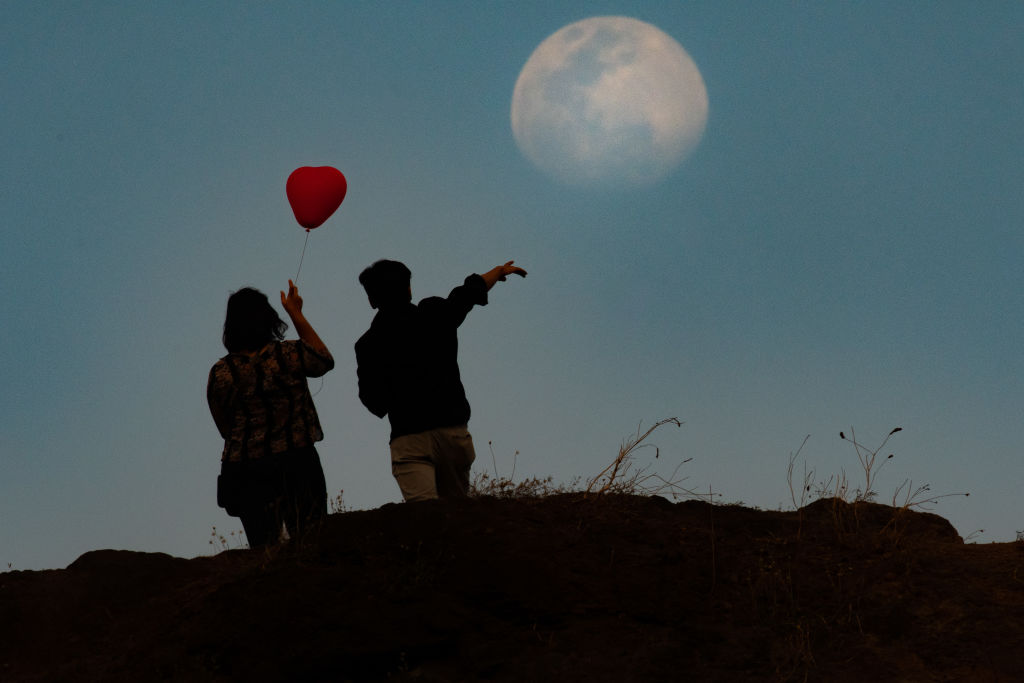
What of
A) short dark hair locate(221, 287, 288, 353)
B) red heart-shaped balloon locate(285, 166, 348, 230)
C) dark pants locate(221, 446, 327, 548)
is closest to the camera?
dark pants locate(221, 446, 327, 548)

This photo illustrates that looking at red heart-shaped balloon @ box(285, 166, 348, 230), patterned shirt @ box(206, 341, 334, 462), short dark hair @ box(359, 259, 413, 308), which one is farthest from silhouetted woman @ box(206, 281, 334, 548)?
red heart-shaped balloon @ box(285, 166, 348, 230)

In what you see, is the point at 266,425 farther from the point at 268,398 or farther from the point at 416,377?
the point at 416,377

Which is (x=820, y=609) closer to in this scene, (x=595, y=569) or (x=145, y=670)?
(x=595, y=569)

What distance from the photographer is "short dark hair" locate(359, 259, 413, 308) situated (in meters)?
6.48

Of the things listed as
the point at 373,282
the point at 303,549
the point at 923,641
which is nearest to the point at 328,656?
the point at 303,549

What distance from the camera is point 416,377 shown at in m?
6.33

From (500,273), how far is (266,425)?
6.12 ft

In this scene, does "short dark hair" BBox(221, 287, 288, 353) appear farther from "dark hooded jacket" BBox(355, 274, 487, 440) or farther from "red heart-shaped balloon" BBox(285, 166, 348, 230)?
"red heart-shaped balloon" BBox(285, 166, 348, 230)

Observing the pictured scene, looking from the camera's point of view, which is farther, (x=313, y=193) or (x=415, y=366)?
(x=313, y=193)

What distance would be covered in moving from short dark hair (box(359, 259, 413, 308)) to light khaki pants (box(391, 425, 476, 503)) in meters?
0.91

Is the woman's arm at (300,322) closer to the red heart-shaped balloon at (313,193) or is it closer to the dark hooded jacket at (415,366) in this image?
the dark hooded jacket at (415,366)

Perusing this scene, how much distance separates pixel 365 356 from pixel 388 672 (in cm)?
213

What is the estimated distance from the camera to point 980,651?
17.2ft

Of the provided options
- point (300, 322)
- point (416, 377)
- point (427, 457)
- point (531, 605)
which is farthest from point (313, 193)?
point (531, 605)
